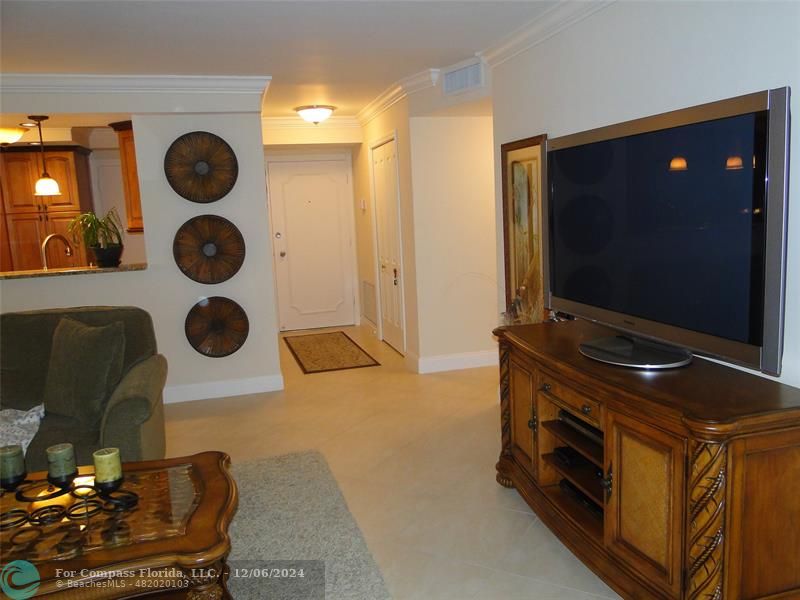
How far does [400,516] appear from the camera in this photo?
2.93 m

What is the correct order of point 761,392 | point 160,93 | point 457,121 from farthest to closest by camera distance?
point 457,121
point 160,93
point 761,392

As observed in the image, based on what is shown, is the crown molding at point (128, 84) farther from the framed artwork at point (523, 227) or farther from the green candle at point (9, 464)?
the green candle at point (9, 464)

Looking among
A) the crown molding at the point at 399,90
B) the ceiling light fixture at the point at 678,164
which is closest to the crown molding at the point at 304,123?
the crown molding at the point at 399,90

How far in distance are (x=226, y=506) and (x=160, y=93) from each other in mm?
3506

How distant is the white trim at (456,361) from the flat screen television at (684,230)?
2581mm

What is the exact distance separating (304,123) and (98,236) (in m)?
2.60

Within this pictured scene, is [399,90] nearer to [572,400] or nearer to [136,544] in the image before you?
[572,400]

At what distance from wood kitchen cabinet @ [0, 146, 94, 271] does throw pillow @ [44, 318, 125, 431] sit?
3.86m

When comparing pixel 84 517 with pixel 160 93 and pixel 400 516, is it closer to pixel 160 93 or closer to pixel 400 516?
pixel 400 516

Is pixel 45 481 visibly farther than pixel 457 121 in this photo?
No

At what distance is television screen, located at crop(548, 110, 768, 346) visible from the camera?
192 centimetres

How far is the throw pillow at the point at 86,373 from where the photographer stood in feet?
9.93

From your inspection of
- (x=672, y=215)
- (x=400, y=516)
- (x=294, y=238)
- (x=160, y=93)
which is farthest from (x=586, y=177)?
(x=294, y=238)

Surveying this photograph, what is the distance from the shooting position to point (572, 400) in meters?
2.44
